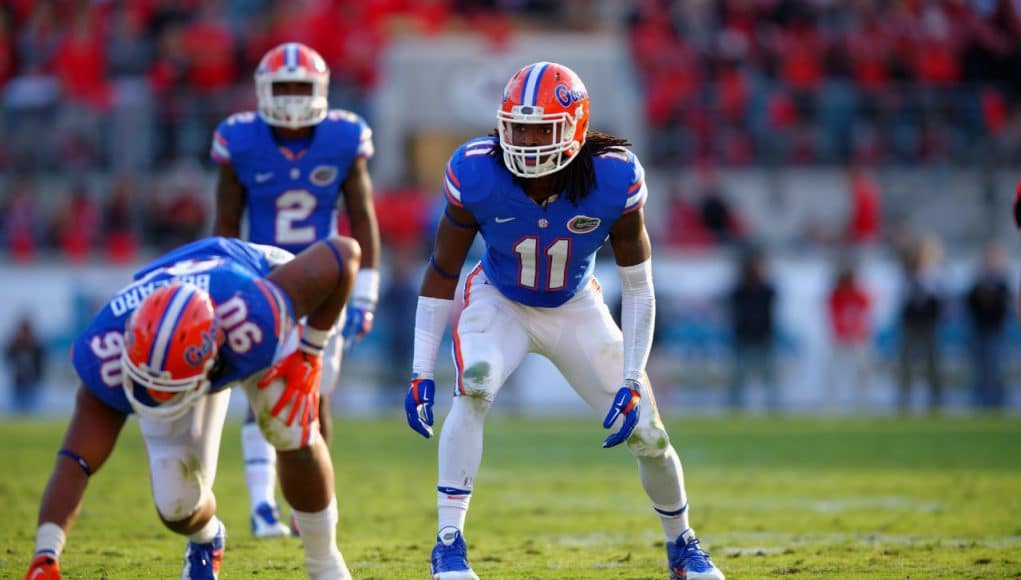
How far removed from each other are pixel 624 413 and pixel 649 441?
0.55ft

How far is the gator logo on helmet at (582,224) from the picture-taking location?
16.3 ft

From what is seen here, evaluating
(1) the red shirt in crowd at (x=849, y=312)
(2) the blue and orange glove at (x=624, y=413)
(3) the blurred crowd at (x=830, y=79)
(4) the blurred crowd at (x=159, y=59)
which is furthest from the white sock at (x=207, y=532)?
(3) the blurred crowd at (x=830, y=79)

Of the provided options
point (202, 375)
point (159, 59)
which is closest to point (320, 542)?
point (202, 375)

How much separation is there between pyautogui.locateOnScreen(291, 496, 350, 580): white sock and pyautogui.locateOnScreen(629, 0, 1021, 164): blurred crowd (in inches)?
481

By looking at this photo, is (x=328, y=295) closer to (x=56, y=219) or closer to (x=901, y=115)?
(x=56, y=219)

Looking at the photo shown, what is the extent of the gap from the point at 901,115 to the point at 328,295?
525 inches

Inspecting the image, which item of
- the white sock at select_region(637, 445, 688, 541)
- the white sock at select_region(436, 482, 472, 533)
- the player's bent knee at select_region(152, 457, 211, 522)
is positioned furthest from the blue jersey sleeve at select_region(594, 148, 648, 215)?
the player's bent knee at select_region(152, 457, 211, 522)

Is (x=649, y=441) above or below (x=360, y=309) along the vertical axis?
below

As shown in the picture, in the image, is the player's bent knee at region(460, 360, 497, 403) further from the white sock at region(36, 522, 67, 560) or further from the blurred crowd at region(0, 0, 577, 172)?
the blurred crowd at region(0, 0, 577, 172)

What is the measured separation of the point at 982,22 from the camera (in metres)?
17.6

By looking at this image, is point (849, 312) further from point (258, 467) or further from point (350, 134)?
point (258, 467)

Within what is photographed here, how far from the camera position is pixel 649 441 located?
4.93m

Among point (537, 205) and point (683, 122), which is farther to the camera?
point (683, 122)

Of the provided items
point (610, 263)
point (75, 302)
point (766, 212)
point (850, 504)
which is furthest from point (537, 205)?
point (766, 212)
